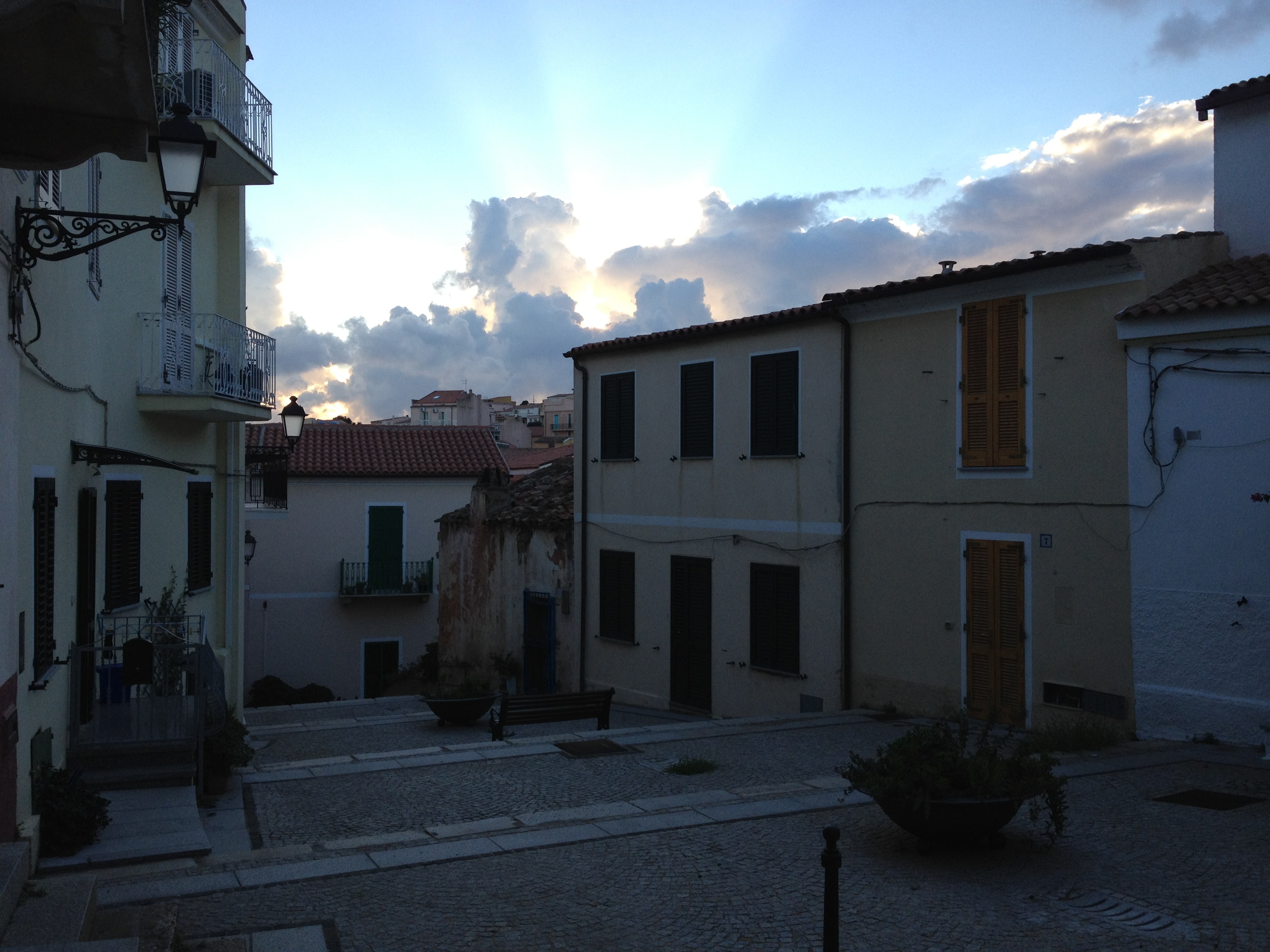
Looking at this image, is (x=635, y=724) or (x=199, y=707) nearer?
(x=199, y=707)

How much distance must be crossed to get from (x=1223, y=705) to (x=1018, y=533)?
277 centimetres

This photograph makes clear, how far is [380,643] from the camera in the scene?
2859 cm

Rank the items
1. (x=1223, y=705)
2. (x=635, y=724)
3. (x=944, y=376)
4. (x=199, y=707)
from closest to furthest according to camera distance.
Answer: (x=199, y=707) < (x=1223, y=705) < (x=944, y=376) < (x=635, y=724)

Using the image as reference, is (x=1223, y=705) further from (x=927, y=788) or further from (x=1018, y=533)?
(x=927, y=788)

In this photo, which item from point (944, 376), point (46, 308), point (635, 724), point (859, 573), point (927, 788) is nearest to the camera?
point (927, 788)

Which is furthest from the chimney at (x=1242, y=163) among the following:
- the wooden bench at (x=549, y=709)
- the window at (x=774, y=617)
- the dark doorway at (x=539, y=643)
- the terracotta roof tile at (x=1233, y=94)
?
the dark doorway at (x=539, y=643)

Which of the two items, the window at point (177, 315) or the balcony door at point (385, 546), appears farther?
the balcony door at point (385, 546)

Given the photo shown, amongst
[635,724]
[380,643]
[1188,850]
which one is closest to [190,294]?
[635,724]

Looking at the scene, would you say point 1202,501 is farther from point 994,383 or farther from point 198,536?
point 198,536

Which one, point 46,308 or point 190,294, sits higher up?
point 190,294

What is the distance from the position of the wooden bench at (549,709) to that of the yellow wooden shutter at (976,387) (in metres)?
5.30

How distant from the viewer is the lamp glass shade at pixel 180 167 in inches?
254

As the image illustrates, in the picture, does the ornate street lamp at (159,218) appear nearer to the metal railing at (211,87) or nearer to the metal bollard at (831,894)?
the metal bollard at (831,894)

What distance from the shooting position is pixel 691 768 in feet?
33.2
